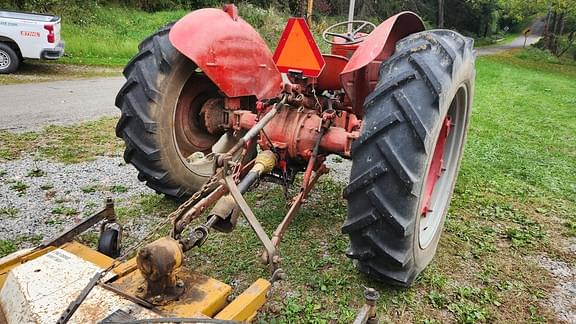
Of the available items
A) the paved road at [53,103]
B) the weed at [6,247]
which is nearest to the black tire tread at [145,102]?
the weed at [6,247]

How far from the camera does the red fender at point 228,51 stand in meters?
3.07

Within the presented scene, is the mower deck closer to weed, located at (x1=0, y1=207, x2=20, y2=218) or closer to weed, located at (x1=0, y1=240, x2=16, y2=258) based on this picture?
weed, located at (x1=0, y1=240, x2=16, y2=258)

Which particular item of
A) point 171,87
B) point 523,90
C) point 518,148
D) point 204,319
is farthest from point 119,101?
point 523,90

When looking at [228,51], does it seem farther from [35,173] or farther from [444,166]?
[35,173]

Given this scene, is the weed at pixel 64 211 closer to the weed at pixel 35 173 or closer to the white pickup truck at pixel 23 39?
the weed at pixel 35 173

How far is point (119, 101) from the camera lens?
10.7 ft

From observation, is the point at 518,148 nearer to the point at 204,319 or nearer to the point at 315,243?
the point at 315,243

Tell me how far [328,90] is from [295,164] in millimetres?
663

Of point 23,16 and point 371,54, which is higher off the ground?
point 371,54

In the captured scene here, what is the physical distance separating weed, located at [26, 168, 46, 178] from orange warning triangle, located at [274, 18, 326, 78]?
2705 mm

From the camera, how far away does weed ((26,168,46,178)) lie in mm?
4405

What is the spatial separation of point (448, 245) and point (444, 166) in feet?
1.96

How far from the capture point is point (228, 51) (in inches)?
126

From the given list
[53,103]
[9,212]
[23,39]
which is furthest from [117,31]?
[9,212]
